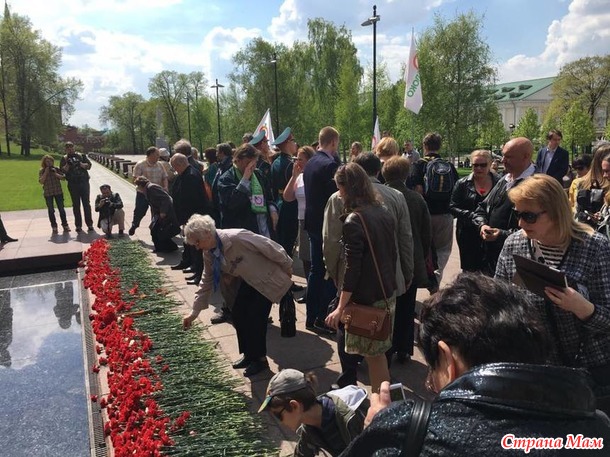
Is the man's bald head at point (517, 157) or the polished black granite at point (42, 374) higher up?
the man's bald head at point (517, 157)

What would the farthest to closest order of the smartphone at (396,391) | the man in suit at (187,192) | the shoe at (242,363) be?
the man in suit at (187,192) → the shoe at (242,363) → the smartphone at (396,391)

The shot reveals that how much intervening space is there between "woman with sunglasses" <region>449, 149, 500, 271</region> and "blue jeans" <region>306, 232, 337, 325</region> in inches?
52.0

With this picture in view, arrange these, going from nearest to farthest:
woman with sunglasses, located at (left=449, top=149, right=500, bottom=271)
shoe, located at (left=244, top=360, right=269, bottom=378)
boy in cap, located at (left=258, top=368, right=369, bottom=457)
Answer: boy in cap, located at (left=258, top=368, right=369, bottom=457), shoe, located at (left=244, top=360, right=269, bottom=378), woman with sunglasses, located at (left=449, top=149, right=500, bottom=271)

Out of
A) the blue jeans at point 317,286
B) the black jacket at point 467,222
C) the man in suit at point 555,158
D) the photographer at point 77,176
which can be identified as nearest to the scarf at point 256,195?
the blue jeans at point 317,286

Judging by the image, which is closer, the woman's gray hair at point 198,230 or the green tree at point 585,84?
the woman's gray hair at point 198,230

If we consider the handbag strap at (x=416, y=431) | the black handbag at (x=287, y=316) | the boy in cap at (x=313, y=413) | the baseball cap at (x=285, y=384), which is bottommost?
the black handbag at (x=287, y=316)

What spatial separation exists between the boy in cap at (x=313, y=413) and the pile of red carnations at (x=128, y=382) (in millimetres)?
962

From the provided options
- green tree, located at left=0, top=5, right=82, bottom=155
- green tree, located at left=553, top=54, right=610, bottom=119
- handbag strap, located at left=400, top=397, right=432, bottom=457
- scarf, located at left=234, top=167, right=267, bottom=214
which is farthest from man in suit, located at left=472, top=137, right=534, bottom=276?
green tree, located at left=0, top=5, right=82, bottom=155

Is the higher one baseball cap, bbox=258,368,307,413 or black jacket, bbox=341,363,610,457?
black jacket, bbox=341,363,610,457

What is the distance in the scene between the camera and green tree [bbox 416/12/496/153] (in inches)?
1380

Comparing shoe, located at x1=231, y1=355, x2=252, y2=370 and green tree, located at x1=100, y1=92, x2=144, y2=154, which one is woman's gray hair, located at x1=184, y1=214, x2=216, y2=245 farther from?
green tree, located at x1=100, y1=92, x2=144, y2=154

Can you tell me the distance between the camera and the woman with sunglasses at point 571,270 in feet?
6.66

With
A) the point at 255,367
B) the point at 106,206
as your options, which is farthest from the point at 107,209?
the point at 255,367

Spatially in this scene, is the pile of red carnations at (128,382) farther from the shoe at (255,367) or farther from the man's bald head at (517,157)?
the man's bald head at (517,157)
